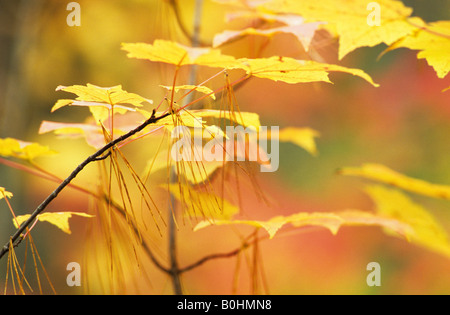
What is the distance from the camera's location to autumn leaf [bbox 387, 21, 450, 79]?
17.2 inches

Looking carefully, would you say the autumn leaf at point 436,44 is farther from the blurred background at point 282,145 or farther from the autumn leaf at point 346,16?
the blurred background at point 282,145

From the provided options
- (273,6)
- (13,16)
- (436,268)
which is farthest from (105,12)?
(436,268)

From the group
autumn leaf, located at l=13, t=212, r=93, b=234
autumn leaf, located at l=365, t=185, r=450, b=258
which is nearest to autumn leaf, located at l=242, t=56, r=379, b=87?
autumn leaf, located at l=13, t=212, r=93, b=234

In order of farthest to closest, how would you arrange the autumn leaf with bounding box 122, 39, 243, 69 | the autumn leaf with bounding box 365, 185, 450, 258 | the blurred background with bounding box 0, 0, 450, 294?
the blurred background with bounding box 0, 0, 450, 294 < the autumn leaf with bounding box 365, 185, 450, 258 < the autumn leaf with bounding box 122, 39, 243, 69

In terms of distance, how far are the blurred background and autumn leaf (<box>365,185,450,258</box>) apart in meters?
0.90

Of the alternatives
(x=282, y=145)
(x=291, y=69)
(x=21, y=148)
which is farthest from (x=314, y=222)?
(x=282, y=145)

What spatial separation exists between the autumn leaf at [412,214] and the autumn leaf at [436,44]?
1.03ft

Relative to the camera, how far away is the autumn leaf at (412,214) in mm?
693

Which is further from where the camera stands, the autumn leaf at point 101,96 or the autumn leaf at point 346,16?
the autumn leaf at point 346,16

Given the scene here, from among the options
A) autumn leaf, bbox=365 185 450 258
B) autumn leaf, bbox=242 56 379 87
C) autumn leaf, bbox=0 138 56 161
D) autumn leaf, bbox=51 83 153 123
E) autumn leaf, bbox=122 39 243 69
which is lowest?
autumn leaf, bbox=365 185 450 258

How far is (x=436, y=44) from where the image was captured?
444mm

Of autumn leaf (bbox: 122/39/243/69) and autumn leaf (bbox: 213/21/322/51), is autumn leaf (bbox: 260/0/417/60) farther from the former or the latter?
autumn leaf (bbox: 122/39/243/69)

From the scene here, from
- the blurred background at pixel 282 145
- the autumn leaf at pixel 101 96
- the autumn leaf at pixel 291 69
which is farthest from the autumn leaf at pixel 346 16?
the blurred background at pixel 282 145
